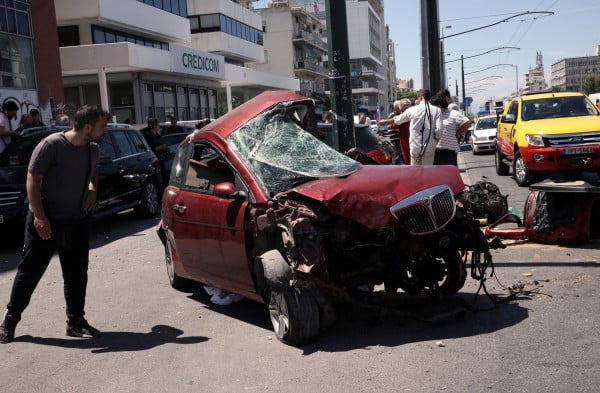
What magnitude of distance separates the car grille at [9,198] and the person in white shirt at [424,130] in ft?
18.7

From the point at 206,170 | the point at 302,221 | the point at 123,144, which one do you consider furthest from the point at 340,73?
the point at 123,144

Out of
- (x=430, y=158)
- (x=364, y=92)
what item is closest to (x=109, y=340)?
(x=430, y=158)

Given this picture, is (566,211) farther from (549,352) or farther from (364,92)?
(364,92)

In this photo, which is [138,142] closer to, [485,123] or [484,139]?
[484,139]

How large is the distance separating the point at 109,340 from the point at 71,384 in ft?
3.13

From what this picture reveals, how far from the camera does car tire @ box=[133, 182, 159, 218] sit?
12.6m

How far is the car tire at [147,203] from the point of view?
12633 millimetres

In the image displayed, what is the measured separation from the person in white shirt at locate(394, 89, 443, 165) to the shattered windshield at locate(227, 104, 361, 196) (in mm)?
3963

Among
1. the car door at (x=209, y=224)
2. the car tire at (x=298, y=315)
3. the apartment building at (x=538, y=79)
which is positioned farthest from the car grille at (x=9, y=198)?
the apartment building at (x=538, y=79)

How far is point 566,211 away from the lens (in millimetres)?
7539

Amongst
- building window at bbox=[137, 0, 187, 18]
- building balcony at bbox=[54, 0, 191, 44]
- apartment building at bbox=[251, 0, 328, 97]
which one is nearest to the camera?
building balcony at bbox=[54, 0, 191, 44]

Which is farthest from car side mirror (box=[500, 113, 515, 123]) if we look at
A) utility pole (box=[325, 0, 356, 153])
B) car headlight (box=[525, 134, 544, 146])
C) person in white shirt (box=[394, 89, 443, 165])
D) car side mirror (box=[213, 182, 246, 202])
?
car side mirror (box=[213, 182, 246, 202])

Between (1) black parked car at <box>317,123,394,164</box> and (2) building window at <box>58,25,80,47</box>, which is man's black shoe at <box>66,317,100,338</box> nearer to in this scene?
(1) black parked car at <box>317,123,394,164</box>

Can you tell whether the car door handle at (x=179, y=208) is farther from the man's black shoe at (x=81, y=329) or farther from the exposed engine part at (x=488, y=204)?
the exposed engine part at (x=488, y=204)
